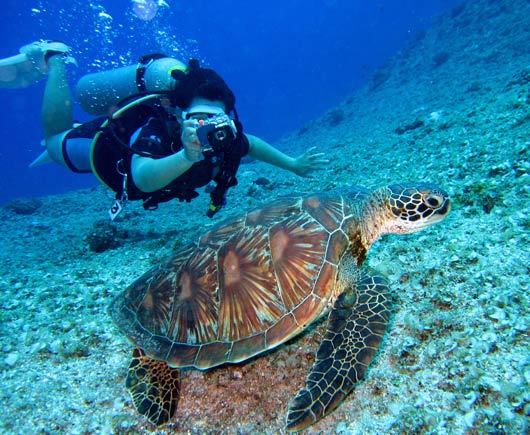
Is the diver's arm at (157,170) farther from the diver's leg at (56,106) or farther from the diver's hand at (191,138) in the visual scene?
the diver's leg at (56,106)

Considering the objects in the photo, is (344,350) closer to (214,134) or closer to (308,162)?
(214,134)

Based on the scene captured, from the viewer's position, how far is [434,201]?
277cm

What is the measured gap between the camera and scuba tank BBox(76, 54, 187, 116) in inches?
192

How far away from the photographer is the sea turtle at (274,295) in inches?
93.0

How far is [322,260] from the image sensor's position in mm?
2582

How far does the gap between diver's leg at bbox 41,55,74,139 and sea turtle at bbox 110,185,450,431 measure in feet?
13.9

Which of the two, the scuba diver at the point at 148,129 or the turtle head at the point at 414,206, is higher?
the scuba diver at the point at 148,129

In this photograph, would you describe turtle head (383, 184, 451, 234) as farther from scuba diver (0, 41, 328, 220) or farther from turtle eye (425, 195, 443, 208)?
scuba diver (0, 41, 328, 220)

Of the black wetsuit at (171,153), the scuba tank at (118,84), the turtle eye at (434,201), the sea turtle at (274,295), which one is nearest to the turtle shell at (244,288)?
the sea turtle at (274,295)

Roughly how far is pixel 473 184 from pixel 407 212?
1.86m

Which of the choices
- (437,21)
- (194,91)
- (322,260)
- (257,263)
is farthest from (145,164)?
(437,21)

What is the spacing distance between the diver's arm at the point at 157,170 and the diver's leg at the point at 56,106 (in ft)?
9.56

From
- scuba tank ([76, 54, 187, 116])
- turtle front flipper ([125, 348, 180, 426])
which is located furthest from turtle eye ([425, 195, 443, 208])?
scuba tank ([76, 54, 187, 116])

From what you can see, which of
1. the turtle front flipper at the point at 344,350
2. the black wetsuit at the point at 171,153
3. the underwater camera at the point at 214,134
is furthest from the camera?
the black wetsuit at the point at 171,153
